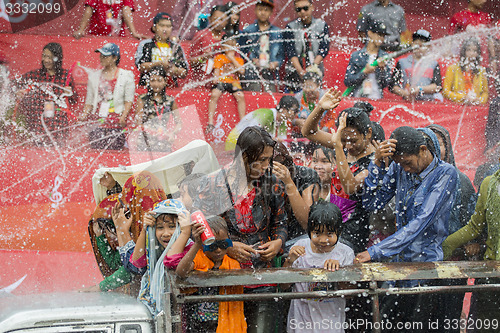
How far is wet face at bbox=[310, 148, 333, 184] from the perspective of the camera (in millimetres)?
4469


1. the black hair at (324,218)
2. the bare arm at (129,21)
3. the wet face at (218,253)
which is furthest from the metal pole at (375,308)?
the bare arm at (129,21)

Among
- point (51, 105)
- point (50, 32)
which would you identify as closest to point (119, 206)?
point (51, 105)

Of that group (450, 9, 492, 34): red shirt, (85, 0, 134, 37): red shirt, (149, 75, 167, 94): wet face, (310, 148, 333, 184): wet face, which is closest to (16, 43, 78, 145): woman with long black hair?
(85, 0, 134, 37): red shirt

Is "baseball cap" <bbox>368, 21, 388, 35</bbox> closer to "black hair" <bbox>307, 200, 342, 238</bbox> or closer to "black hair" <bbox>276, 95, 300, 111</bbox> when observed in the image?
"black hair" <bbox>276, 95, 300, 111</bbox>

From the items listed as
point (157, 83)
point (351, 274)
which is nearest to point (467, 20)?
point (157, 83)

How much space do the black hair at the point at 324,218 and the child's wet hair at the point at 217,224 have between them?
1.89 ft

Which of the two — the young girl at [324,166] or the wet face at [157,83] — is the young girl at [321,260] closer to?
the young girl at [324,166]

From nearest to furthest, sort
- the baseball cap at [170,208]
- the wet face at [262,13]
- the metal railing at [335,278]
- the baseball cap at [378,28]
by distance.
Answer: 1. the metal railing at [335,278]
2. the baseball cap at [170,208]
3. the wet face at [262,13]
4. the baseball cap at [378,28]

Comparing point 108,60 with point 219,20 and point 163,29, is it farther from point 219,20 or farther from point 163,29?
point 219,20

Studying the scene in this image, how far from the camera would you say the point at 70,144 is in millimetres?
7215

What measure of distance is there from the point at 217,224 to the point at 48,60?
16.4 ft

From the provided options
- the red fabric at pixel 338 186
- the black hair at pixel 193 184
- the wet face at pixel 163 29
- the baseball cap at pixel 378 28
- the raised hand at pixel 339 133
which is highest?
the wet face at pixel 163 29

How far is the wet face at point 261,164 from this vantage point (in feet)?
12.1

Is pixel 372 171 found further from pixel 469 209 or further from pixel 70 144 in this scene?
pixel 70 144
